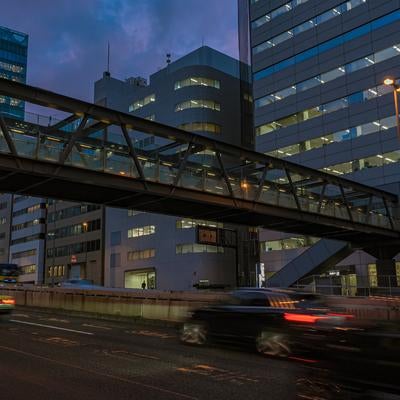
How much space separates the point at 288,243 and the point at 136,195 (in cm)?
3988

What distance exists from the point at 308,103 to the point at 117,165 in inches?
1769

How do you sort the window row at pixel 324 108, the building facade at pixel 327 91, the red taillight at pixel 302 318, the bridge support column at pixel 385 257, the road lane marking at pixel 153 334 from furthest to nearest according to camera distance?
the window row at pixel 324 108, the building facade at pixel 327 91, the bridge support column at pixel 385 257, the road lane marking at pixel 153 334, the red taillight at pixel 302 318

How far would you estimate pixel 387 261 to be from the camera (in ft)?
139

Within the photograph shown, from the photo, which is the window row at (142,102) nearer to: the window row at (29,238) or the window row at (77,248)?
the window row at (77,248)

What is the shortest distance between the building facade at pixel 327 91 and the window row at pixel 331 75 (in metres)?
0.11

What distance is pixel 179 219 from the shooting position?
70125 millimetres

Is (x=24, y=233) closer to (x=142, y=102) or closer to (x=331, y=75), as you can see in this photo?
(x=142, y=102)

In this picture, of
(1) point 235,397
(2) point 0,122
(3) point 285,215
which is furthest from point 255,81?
(1) point 235,397

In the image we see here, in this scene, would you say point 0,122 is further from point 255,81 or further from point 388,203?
point 255,81

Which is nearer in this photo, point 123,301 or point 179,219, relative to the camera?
point 123,301

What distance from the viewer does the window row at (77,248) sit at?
8956 cm

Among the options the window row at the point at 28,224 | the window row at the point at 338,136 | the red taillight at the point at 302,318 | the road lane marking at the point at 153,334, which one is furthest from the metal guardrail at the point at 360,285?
the window row at the point at 28,224

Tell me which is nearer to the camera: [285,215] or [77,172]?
[77,172]

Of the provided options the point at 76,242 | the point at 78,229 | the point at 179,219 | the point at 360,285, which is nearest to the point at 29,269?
the point at 76,242
